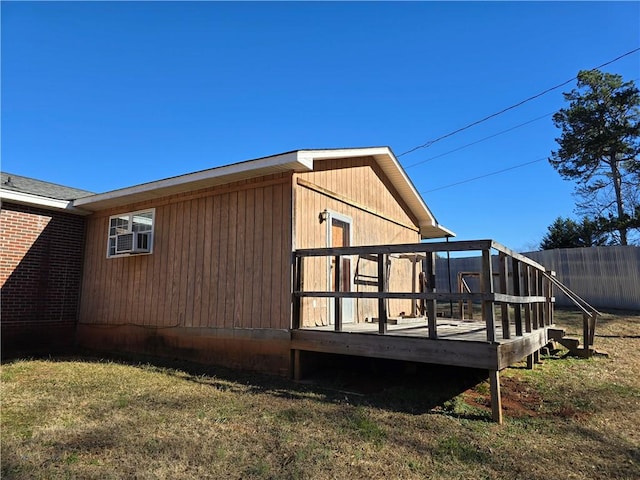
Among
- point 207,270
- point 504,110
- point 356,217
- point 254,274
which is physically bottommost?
point 254,274

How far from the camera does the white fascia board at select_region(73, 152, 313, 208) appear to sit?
5801 mm

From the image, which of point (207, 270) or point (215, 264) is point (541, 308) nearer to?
point (215, 264)

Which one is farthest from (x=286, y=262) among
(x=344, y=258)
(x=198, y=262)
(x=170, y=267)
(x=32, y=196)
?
(x=32, y=196)

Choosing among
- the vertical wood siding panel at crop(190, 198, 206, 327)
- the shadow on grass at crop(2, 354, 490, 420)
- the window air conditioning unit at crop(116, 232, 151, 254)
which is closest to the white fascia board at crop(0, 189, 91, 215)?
the window air conditioning unit at crop(116, 232, 151, 254)

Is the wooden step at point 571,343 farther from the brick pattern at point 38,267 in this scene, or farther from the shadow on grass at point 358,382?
the brick pattern at point 38,267

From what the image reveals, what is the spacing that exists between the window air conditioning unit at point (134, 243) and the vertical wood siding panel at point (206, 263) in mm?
1653

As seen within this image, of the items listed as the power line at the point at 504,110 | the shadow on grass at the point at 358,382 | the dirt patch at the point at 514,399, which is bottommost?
the dirt patch at the point at 514,399

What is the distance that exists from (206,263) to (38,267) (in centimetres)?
421

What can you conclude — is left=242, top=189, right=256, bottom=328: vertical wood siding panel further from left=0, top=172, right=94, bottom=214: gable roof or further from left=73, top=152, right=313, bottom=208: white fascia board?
left=0, top=172, right=94, bottom=214: gable roof

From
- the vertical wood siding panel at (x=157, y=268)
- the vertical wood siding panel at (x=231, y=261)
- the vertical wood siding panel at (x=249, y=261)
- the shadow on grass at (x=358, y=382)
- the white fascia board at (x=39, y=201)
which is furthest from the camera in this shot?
the white fascia board at (x=39, y=201)

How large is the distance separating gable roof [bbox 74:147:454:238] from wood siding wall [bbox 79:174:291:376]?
18cm

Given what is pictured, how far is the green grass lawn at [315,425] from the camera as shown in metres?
2.92

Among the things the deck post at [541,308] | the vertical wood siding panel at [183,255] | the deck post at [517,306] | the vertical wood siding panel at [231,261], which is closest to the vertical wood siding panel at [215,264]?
the vertical wood siding panel at [231,261]

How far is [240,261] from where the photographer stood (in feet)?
21.3
